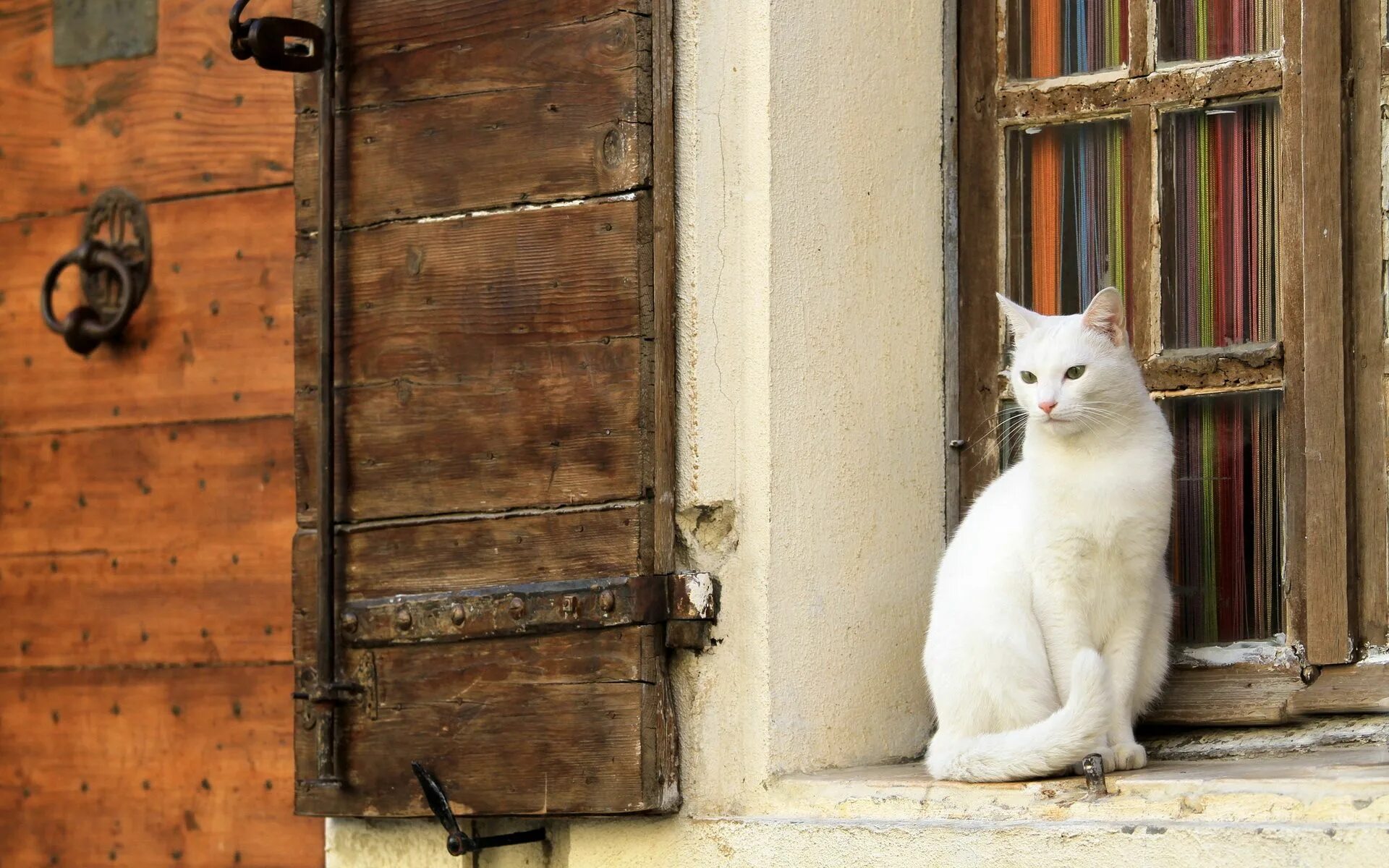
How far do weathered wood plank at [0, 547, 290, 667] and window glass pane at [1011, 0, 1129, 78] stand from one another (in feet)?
4.88

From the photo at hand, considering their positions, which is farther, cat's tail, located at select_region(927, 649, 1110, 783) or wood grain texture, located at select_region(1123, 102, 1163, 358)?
wood grain texture, located at select_region(1123, 102, 1163, 358)

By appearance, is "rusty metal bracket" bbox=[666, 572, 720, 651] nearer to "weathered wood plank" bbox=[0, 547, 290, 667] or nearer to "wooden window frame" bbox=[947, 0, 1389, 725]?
"wooden window frame" bbox=[947, 0, 1389, 725]

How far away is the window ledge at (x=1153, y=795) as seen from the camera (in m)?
2.07

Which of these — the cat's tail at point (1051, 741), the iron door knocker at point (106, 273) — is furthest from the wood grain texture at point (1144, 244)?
the iron door knocker at point (106, 273)

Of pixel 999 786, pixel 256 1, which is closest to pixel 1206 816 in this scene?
pixel 999 786

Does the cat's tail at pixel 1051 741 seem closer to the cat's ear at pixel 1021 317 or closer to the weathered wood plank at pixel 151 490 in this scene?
the cat's ear at pixel 1021 317

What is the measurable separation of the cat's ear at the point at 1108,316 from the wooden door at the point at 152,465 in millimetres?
1418

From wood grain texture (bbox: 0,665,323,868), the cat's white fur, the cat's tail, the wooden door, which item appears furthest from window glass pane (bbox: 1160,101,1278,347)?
wood grain texture (bbox: 0,665,323,868)

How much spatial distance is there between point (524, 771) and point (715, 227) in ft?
2.68

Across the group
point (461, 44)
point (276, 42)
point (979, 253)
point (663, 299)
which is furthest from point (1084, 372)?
point (276, 42)

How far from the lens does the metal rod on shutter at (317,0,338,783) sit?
8.76 ft

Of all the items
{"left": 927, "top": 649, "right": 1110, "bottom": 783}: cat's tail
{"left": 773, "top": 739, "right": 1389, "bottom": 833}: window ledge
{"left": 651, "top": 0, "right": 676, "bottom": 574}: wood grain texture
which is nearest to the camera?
{"left": 773, "top": 739, "right": 1389, "bottom": 833}: window ledge

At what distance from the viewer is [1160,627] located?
2488 mm

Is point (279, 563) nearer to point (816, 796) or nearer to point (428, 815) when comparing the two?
point (428, 815)
